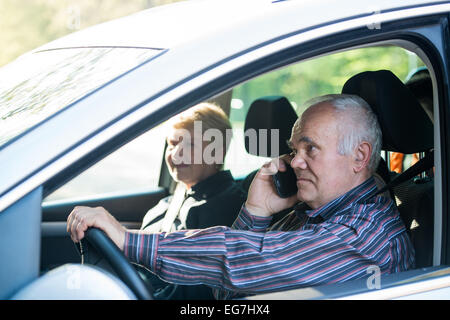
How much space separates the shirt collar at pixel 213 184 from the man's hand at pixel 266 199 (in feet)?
2.42

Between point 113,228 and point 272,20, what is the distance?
0.66 m

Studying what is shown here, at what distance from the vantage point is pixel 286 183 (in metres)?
2.12

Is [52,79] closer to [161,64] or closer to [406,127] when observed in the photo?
[161,64]

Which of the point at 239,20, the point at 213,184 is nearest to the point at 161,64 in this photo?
the point at 239,20

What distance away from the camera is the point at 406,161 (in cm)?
258

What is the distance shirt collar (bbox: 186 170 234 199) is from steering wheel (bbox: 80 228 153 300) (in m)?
1.41

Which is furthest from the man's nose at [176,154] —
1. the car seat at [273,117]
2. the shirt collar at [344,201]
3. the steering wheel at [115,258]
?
the steering wheel at [115,258]

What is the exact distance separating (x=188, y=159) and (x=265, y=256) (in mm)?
1458

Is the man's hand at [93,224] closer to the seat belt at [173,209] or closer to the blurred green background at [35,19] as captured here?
the seat belt at [173,209]

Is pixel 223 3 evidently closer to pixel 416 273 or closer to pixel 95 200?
pixel 416 273

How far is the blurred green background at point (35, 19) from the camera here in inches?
355

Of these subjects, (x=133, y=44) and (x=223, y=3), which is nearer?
(x=133, y=44)

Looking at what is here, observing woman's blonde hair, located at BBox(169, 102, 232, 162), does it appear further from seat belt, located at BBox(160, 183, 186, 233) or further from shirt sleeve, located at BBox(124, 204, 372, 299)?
shirt sleeve, located at BBox(124, 204, 372, 299)
